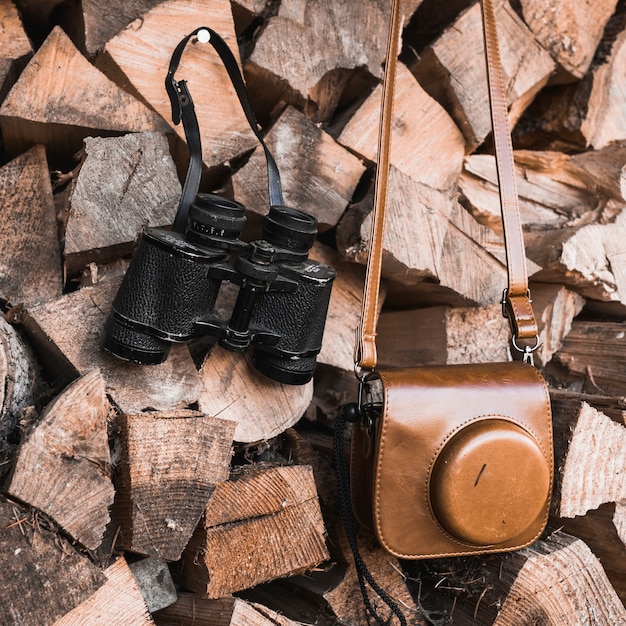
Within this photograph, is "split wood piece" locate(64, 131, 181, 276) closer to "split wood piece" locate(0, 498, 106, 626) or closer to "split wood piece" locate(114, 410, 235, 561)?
"split wood piece" locate(114, 410, 235, 561)

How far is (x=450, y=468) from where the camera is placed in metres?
1.22

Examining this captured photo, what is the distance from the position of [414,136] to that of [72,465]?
0.92 metres

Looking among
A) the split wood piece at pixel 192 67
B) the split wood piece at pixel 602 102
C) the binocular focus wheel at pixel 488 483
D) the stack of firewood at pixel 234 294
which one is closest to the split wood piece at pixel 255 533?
the stack of firewood at pixel 234 294

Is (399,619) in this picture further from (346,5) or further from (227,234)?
(346,5)

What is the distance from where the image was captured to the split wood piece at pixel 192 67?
1.26 metres

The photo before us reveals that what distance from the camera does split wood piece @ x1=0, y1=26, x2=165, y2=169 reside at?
1.17m

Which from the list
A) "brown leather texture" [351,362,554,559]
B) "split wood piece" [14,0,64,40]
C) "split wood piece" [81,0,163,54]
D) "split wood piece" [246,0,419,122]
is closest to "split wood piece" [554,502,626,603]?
"brown leather texture" [351,362,554,559]

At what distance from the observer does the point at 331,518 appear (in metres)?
1.34

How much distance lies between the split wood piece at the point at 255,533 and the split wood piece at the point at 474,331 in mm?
465

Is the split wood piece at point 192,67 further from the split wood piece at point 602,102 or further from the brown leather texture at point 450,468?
the split wood piece at point 602,102

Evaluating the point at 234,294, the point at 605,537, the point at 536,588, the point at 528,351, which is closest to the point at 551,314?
the point at 528,351

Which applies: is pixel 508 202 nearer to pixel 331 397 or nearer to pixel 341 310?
pixel 341 310

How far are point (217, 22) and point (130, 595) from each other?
3.19 ft

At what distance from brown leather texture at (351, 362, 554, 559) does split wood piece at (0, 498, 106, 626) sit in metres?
0.49
